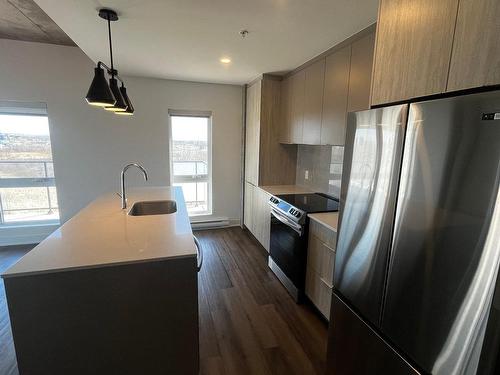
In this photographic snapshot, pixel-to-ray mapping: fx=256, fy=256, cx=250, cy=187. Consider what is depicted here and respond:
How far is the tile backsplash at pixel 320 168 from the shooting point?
114 inches

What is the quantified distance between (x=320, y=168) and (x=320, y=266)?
1.42 m

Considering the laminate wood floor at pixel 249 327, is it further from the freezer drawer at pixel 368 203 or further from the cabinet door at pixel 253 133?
the cabinet door at pixel 253 133

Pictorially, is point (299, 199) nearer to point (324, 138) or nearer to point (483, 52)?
point (324, 138)

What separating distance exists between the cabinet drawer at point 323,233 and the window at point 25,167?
379cm

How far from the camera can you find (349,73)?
2213 millimetres

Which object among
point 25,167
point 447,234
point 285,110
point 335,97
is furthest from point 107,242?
point 25,167

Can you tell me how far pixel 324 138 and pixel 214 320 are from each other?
2016 mm

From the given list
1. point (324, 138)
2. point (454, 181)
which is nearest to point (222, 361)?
point (454, 181)

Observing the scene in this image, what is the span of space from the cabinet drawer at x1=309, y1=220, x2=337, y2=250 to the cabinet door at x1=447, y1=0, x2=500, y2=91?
1.26 m

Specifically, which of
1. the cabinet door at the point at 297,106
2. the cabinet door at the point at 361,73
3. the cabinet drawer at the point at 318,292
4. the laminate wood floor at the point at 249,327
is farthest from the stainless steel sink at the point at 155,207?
the cabinet door at the point at 361,73

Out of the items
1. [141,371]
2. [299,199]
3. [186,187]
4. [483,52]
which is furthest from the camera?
[186,187]

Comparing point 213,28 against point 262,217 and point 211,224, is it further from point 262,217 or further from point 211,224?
point 211,224

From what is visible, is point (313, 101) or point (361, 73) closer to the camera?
point (361, 73)

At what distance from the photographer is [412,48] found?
1.15 m
